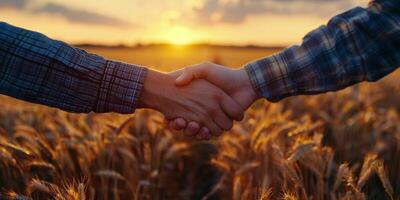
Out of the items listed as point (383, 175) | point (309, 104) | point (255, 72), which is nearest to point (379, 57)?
point (255, 72)

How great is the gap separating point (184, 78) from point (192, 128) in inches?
12.3

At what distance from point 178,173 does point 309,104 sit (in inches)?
102

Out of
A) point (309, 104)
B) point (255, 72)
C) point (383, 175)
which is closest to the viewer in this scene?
point (383, 175)

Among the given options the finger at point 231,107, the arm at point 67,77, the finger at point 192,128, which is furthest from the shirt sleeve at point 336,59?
the arm at point 67,77

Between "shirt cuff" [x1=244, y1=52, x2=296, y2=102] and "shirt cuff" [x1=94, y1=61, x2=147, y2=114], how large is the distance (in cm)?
68

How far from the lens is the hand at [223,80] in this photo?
325 centimetres

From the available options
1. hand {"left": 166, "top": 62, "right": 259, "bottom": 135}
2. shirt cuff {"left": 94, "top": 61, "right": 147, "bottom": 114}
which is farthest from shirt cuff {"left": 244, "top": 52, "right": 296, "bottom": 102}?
shirt cuff {"left": 94, "top": 61, "right": 147, "bottom": 114}

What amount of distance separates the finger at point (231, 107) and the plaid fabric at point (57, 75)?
656 millimetres

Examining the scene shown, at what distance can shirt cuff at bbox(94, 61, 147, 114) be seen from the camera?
291 cm

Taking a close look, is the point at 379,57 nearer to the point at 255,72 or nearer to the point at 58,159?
the point at 255,72

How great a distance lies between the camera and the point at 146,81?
3109mm

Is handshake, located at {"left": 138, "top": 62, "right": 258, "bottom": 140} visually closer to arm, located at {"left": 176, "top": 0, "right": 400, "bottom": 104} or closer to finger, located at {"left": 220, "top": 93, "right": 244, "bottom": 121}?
finger, located at {"left": 220, "top": 93, "right": 244, "bottom": 121}

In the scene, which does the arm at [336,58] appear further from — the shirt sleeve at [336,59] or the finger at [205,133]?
the finger at [205,133]

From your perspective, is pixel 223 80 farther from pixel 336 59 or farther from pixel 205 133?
pixel 336 59
